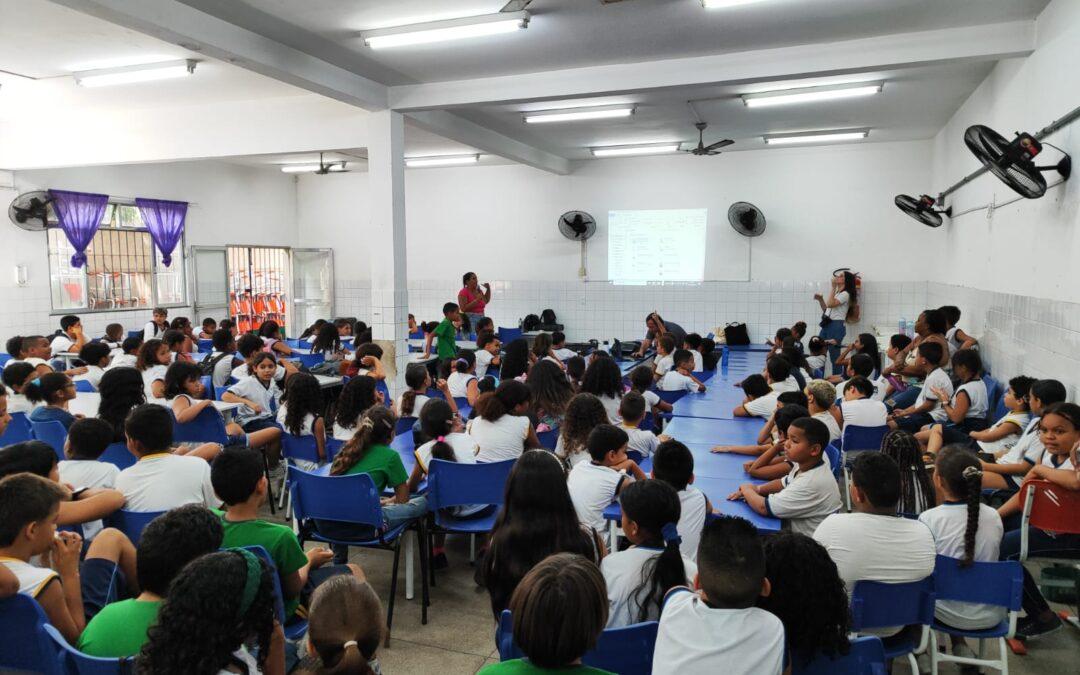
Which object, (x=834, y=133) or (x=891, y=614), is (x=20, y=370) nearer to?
(x=891, y=614)

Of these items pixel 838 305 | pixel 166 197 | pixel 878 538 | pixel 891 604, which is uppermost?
pixel 166 197

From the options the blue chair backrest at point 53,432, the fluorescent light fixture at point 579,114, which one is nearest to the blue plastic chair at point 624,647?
the blue chair backrest at point 53,432

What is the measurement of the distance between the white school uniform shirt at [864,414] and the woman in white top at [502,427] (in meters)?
2.08

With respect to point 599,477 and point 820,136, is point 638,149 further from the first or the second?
point 599,477

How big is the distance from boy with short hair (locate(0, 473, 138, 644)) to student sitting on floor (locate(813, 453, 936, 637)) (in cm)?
233

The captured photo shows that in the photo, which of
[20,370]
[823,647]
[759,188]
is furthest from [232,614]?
[759,188]

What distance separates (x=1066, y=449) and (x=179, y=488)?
13.0 ft

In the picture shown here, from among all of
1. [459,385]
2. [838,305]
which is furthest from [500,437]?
[838,305]

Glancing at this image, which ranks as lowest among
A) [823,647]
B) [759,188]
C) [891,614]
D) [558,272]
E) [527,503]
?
[891,614]

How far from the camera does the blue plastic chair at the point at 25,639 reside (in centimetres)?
190

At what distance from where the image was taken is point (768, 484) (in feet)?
10.4

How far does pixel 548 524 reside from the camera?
2.38 meters

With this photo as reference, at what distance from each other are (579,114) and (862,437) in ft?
16.8

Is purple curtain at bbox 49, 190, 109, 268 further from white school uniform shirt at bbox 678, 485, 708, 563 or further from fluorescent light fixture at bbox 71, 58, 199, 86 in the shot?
white school uniform shirt at bbox 678, 485, 708, 563
